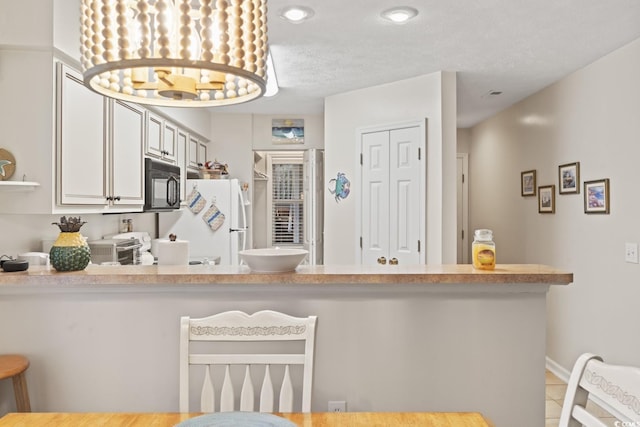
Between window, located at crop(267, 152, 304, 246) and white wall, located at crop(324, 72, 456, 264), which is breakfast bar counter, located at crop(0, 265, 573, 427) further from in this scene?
window, located at crop(267, 152, 304, 246)

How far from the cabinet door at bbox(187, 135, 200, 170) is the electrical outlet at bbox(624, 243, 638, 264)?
367 centimetres

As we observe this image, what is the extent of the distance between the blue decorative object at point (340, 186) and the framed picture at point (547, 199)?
5.62 ft

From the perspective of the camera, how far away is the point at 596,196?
3.51 metres

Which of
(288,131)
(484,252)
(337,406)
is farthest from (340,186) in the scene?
(337,406)

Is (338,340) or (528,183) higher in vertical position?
(528,183)

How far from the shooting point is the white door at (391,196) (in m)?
4.11

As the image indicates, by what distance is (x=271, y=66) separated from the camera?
12.2 feet

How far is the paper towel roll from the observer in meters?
2.24

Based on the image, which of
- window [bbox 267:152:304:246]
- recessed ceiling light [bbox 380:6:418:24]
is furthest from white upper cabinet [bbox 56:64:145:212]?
window [bbox 267:152:304:246]

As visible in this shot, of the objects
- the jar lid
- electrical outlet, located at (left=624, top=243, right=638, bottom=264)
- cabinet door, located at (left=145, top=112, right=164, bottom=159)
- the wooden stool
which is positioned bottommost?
the wooden stool

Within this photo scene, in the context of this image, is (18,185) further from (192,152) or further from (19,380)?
(192,152)

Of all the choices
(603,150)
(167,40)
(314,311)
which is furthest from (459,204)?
(167,40)

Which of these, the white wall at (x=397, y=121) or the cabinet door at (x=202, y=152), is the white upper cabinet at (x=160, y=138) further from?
the white wall at (x=397, y=121)

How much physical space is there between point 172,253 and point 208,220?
259 cm
